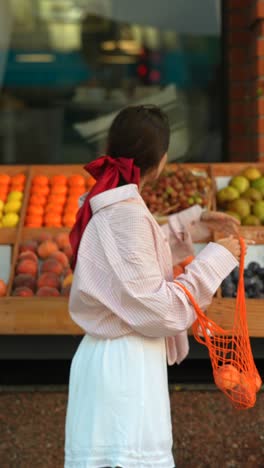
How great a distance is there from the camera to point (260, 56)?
23.3ft

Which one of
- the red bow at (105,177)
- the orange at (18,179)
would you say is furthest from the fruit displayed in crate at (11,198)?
the red bow at (105,177)

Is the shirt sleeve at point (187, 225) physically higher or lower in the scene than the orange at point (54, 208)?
higher

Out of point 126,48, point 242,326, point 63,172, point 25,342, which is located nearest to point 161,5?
point 126,48

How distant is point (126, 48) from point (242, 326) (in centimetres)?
521

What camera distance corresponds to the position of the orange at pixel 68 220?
20.7 ft

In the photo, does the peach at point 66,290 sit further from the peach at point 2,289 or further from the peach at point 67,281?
the peach at point 2,289

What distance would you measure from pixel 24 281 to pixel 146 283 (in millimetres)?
2801

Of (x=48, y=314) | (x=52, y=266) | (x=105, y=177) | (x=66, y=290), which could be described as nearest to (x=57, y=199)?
(x=52, y=266)

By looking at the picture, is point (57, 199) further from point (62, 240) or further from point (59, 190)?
point (62, 240)

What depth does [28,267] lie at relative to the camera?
579 centimetres

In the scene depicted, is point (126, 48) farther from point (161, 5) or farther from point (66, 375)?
point (66, 375)

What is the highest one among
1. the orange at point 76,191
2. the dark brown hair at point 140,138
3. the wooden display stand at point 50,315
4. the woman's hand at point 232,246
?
the dark brown hair at point 140,138

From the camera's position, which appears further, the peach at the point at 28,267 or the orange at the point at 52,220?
the orange at the point at 52,220

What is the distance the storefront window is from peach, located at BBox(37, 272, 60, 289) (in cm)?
257
